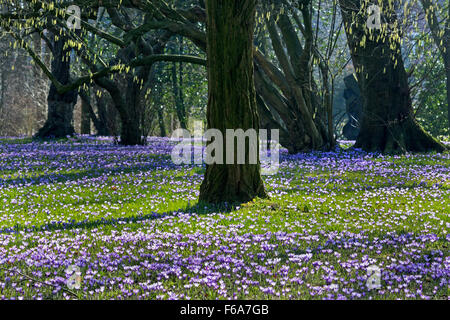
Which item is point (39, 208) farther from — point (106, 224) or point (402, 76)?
point (402, 76)

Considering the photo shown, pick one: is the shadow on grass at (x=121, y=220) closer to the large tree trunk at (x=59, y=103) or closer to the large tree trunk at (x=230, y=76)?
the large tree trunk at (x=230, y=76)

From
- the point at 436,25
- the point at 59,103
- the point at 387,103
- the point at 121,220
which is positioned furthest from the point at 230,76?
the point at 59,103

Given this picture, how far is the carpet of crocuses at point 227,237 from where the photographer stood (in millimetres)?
4789

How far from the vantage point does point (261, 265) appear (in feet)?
18.0

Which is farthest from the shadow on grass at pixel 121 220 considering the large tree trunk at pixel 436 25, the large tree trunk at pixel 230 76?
the large tree trunk at pixel 436 25

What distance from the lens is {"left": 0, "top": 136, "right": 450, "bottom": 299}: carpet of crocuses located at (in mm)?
4789

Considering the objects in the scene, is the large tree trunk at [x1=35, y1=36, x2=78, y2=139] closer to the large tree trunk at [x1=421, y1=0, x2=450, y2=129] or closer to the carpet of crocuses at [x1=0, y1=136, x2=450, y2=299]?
the carpet of crocuses at [x1=0, y1=136, x2=450, y2=299]

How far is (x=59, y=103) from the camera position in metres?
23.9

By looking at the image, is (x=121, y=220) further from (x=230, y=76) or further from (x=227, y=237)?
(x=230, y=76)

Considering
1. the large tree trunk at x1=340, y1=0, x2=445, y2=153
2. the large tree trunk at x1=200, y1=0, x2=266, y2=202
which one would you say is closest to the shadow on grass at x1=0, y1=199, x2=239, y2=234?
the large tree trunk at x1=200, y1=0, x2=266, y2=202

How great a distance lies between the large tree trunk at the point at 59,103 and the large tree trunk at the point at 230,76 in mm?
16973

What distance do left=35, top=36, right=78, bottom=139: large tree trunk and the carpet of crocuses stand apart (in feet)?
38.7
